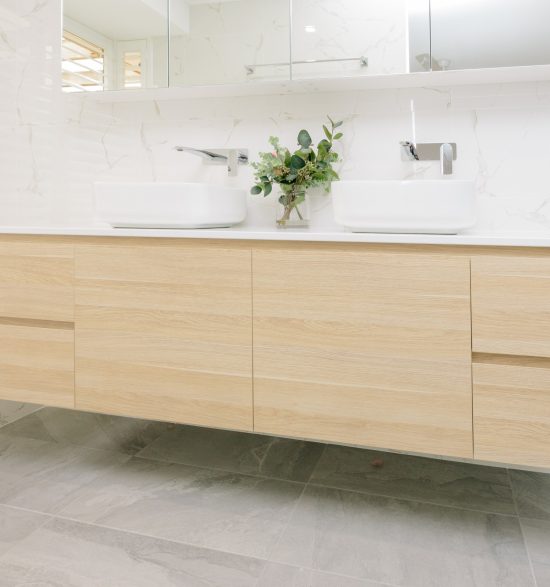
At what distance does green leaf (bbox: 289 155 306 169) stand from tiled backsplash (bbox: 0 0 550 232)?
0.59ft

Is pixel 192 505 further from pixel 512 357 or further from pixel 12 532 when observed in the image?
pixel 512 357

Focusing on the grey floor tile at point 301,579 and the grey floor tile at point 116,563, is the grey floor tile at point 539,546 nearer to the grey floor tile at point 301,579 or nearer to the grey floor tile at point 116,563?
the grey floor tile at point 301,579

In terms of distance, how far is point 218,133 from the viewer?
2104 millimetres

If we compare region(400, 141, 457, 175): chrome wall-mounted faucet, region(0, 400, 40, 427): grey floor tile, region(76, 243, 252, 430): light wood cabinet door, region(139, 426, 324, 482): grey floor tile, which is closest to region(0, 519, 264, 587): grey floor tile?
region(76, 243, 252, 430): light wood cabinet door

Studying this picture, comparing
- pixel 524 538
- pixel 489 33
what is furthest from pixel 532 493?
pixel 489 33

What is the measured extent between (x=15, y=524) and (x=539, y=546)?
1.44m

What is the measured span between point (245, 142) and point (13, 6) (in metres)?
1.23

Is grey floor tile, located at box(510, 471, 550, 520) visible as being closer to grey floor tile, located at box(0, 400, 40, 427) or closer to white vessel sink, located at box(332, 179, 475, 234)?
white vessel sink, located at box(332, 179, 475, 234)

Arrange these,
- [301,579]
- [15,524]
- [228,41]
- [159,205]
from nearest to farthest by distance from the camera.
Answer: [301,579] → [15,524] → [159,205] → [228,41]

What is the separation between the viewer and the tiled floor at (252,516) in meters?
1.30

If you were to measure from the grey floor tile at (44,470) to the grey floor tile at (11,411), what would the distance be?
0.15m

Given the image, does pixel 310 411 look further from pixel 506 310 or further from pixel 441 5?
pixel 441 5

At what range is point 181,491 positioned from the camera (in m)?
1.69

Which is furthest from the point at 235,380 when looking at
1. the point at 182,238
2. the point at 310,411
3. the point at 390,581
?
the point at 390,581
